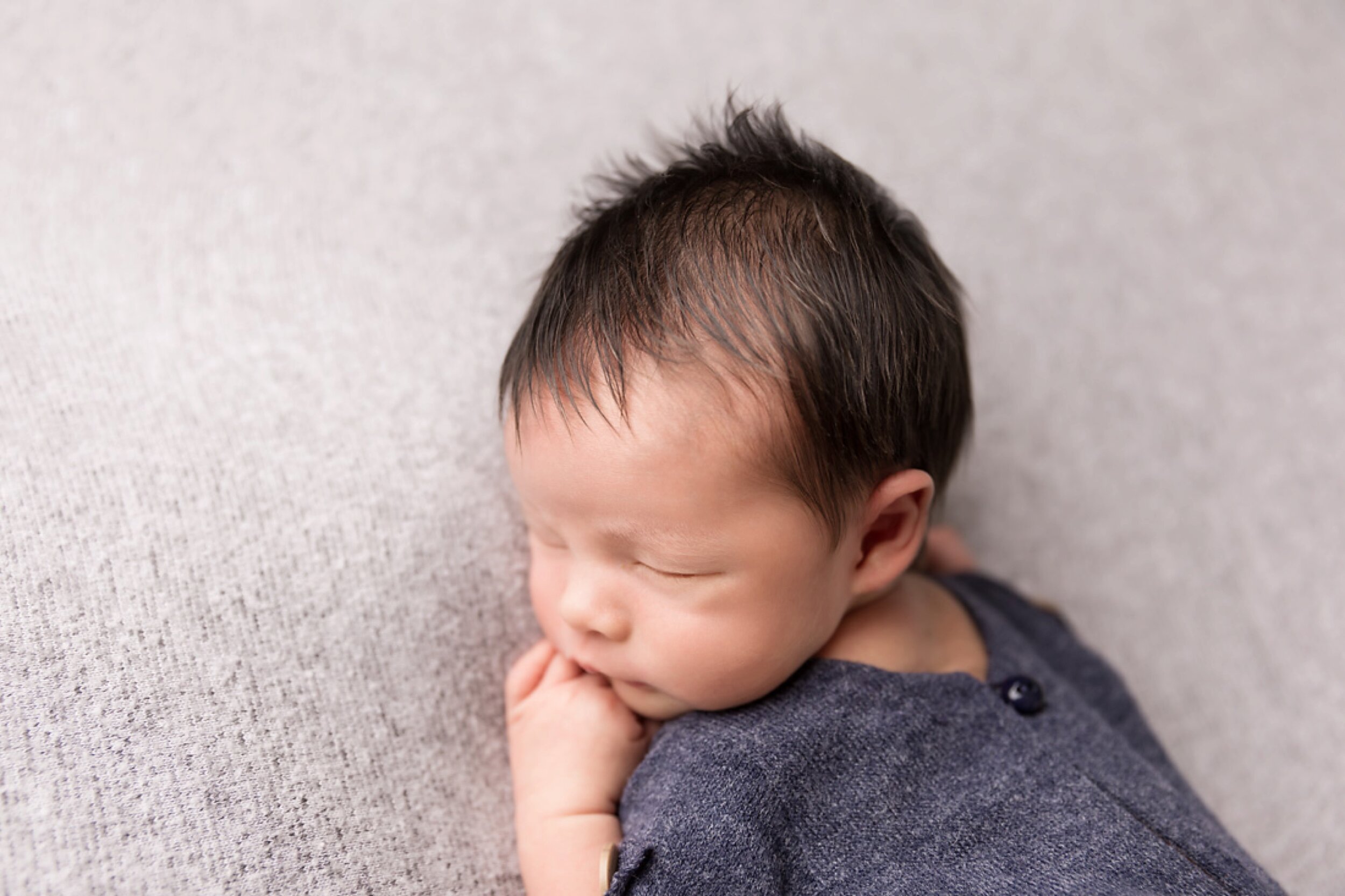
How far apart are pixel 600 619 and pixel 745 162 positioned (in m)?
0.40

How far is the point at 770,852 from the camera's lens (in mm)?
798

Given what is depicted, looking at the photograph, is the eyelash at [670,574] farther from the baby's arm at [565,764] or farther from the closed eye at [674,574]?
the baby's arm at [565,764]

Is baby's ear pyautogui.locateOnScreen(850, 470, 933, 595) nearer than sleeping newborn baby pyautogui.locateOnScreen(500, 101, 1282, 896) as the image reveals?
No

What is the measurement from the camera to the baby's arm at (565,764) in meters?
0.82

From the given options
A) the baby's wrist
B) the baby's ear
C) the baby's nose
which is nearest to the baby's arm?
the baby's wrist

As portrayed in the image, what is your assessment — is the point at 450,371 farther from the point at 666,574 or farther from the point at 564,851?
the point at 564,851

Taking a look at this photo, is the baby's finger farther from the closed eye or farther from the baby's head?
the closed eye

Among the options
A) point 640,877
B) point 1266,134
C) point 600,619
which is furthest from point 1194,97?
point 640,877

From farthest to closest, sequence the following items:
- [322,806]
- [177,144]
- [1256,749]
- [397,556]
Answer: [1256,749], [177,144], [397,556], [322,806]

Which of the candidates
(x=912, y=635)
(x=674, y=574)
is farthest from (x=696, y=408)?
(x=912, y=635)

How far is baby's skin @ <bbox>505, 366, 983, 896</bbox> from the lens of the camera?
2.53 ft

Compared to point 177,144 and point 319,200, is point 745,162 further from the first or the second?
point 177,144

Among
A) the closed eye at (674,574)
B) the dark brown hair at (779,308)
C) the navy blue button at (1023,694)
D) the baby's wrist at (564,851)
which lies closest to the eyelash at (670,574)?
the closed eye at (674,574)

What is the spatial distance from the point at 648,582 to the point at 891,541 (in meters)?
0.23
